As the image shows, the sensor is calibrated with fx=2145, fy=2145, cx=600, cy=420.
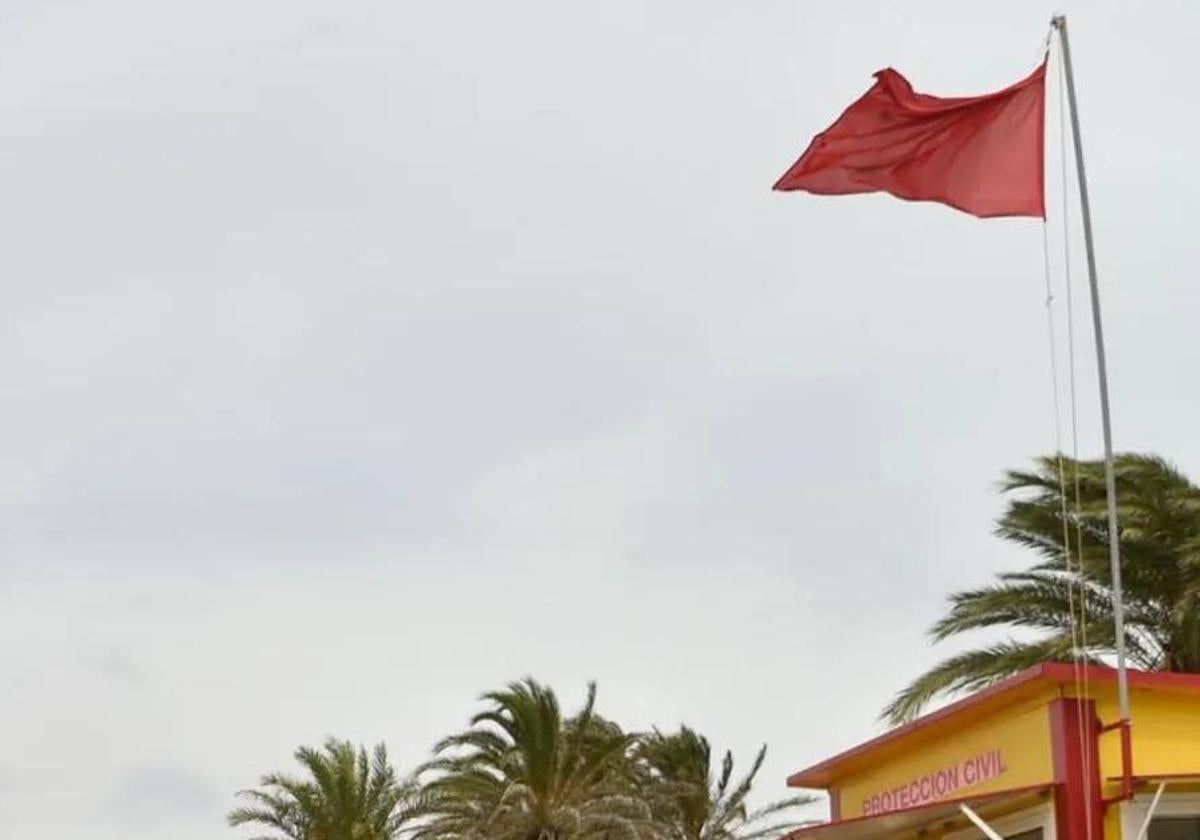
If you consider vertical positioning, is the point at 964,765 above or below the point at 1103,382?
below

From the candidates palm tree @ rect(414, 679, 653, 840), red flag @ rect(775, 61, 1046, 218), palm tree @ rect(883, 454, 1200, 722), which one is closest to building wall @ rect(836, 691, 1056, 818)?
red flag @ rect(775, 61, 1046, 218)

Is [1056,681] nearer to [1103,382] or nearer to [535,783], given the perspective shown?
[1103,382]

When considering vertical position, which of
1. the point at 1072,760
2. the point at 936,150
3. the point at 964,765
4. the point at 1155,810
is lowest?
the point at 1155,810

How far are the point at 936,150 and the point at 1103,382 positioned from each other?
2280mm

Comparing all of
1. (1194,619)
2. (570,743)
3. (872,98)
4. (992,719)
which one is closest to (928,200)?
(872,98)

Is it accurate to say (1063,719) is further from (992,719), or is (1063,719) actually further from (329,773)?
(329,773)

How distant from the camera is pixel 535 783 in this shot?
46.4 meters

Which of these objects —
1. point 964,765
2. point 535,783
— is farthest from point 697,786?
point 964,765

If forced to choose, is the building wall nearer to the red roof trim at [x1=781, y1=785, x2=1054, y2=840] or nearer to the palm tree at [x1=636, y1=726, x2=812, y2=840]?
the red roof trim at [x1=781, y1=785, x2=1054, y2=840]

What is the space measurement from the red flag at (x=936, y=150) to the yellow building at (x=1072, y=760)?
145 inches

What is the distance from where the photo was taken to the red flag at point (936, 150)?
54.2 feet

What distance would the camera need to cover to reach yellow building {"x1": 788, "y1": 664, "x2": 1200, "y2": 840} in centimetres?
1534

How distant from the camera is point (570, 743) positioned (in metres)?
47.3

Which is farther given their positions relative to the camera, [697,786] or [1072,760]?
[697,786]
